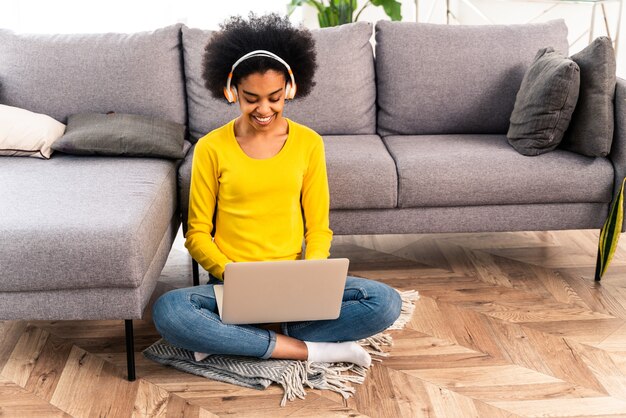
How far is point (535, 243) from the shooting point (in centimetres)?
294

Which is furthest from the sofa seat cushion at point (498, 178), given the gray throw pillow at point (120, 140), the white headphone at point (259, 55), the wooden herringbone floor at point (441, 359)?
the gray throw pillow at point (120, 140)

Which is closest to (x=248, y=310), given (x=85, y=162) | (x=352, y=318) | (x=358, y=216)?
(x=352, y=318)

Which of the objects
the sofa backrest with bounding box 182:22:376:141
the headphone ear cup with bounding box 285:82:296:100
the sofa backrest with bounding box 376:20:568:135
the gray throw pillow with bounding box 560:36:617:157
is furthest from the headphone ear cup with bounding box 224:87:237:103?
the gray throw pillow with bounding box 560:36:617:157

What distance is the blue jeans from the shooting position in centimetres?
190

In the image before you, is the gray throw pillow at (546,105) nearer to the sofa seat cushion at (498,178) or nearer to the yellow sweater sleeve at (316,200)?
the sofa seat cushion at (498,178)

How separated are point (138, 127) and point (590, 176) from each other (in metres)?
1.48

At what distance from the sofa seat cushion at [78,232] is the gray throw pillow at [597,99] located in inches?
53.8

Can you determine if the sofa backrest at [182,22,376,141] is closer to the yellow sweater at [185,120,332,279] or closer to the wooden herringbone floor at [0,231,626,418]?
the wooden herringbone floor at [0,231,626,418]

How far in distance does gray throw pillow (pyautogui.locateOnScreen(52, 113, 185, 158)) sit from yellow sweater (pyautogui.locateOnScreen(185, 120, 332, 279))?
1.40 feet

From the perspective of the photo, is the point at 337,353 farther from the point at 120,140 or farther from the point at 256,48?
the point at 120,140

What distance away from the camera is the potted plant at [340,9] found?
12.4ft

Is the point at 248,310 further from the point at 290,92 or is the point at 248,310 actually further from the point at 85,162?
the point at 85,162

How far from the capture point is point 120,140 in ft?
7.94

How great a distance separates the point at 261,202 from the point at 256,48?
1.33 feet
